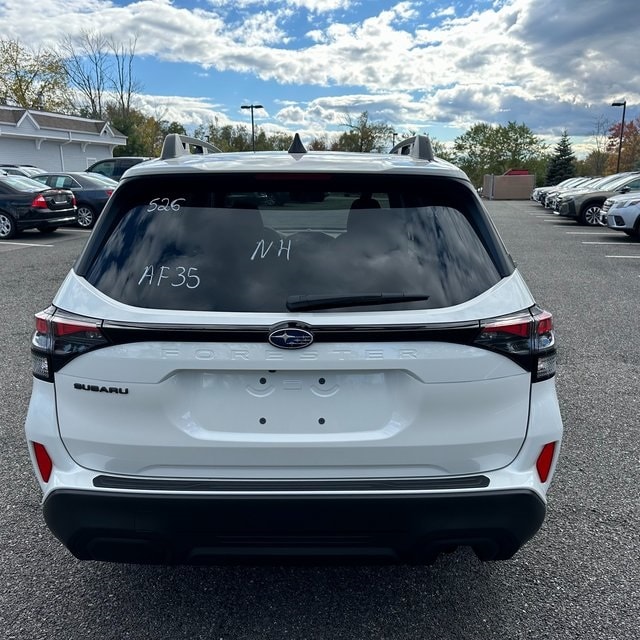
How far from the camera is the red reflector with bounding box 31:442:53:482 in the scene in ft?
7.01

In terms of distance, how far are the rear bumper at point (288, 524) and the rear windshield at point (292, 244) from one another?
0.66m

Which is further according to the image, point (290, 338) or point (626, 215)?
point (626, 215)

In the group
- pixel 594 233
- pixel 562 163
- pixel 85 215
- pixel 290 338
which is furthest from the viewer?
pixel 562 163

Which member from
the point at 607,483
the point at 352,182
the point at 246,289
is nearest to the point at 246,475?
the point at 246,289

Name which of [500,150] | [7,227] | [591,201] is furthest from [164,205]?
[500,150]

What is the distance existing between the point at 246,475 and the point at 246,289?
25.1 inches

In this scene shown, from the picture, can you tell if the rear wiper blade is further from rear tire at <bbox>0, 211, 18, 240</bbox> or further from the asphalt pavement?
rear tire at <bbox>0, 211, 18, 240</bbox>

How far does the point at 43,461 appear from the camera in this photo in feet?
7.09

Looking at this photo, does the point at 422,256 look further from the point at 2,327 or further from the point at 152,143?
the point at 152,143

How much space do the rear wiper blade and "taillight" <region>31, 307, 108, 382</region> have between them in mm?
662

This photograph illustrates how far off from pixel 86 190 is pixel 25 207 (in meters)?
2.59

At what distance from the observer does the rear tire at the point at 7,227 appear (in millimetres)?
15242

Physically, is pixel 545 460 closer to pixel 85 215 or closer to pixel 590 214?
pixel 85 215

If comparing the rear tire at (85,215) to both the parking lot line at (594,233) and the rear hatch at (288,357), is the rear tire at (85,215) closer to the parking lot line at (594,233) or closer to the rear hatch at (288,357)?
the parking lot line at (594,233)
